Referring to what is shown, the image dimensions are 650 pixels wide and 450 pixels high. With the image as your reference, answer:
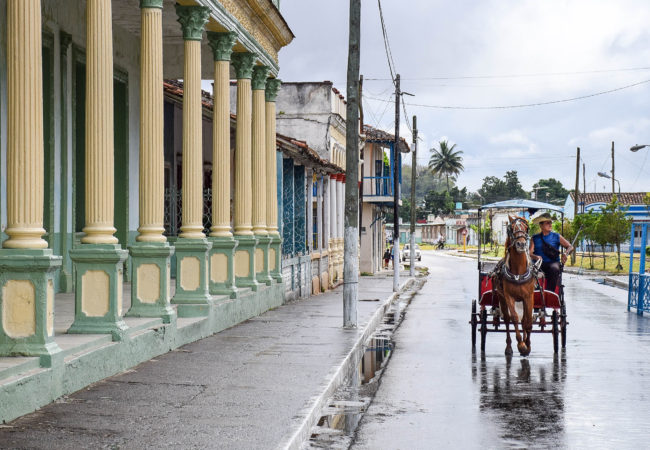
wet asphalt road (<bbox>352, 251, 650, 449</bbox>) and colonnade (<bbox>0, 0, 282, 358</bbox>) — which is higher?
colonnade (<bbox>0, 0, 282, 358</bbox>)

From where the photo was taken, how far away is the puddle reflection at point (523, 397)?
8125 millimetres

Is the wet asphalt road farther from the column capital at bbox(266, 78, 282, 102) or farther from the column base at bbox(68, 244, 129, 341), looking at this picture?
the column capital at bbox(266, 78, 282, 102)

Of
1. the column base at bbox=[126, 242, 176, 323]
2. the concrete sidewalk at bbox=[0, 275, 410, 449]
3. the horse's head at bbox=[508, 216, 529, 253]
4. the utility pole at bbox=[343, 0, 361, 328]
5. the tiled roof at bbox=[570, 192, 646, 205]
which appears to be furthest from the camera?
the tiled roof at bbox=[570, 192, 646, 205]

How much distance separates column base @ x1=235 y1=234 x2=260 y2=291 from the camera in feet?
60.7

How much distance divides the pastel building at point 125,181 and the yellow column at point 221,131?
0.02m

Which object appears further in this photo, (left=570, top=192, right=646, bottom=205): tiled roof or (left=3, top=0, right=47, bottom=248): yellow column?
(left=570, top=192, right=646, bottom=205): tiled roof

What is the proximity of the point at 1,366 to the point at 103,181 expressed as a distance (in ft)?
10.1

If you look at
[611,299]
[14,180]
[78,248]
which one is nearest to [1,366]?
[14,180]

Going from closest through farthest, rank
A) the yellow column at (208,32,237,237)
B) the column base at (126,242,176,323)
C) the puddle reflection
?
the puddle reflection → the column base at (126,242,176,323) → the yellow column at (208,32,237,237)

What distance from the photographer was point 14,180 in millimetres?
8445

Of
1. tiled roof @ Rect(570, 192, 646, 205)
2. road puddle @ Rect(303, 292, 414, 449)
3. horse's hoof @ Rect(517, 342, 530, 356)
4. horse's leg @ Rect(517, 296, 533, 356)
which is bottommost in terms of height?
road puddle @ Rect(303, 292, 414, 449)

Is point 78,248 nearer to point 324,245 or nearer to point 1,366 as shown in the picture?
point 1,366

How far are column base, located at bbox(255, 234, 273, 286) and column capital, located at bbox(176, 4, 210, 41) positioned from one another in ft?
21.1

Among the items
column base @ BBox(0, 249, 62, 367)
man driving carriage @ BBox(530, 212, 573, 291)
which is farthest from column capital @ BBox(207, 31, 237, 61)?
column base @ BBox(0, 249, 62, 367)
